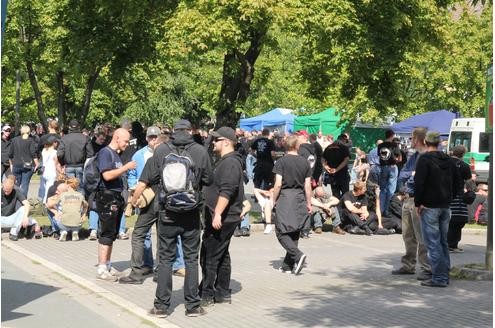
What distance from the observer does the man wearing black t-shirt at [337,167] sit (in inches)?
711

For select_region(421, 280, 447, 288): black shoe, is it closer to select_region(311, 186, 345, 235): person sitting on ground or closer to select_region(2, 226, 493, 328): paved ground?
select_region(2, 226, 493, 328): paved ground

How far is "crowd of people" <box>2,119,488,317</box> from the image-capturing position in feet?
28.4

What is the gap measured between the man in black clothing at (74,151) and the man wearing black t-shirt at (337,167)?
15.3 ft

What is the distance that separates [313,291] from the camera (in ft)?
33.5

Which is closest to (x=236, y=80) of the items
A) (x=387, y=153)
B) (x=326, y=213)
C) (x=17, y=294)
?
(x=387, y=153)

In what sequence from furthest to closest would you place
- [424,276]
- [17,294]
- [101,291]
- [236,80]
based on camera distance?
[236,80] → [424,276] → [101,291] → [17,294]

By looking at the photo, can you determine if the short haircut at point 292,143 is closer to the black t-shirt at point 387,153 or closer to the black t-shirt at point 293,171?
the black t-shirt at point 293,171

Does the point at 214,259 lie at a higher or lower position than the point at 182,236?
lower

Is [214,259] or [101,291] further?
[101,291]

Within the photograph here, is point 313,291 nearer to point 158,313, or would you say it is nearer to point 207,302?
point 207,302

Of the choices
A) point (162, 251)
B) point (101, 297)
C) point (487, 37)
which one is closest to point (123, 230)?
point (101, 297)

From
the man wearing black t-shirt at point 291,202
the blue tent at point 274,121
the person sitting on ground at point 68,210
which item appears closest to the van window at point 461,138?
the blue tent at point 274,121

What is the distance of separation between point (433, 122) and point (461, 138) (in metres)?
5.04

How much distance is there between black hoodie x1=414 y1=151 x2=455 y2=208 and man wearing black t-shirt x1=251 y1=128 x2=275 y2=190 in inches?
288
